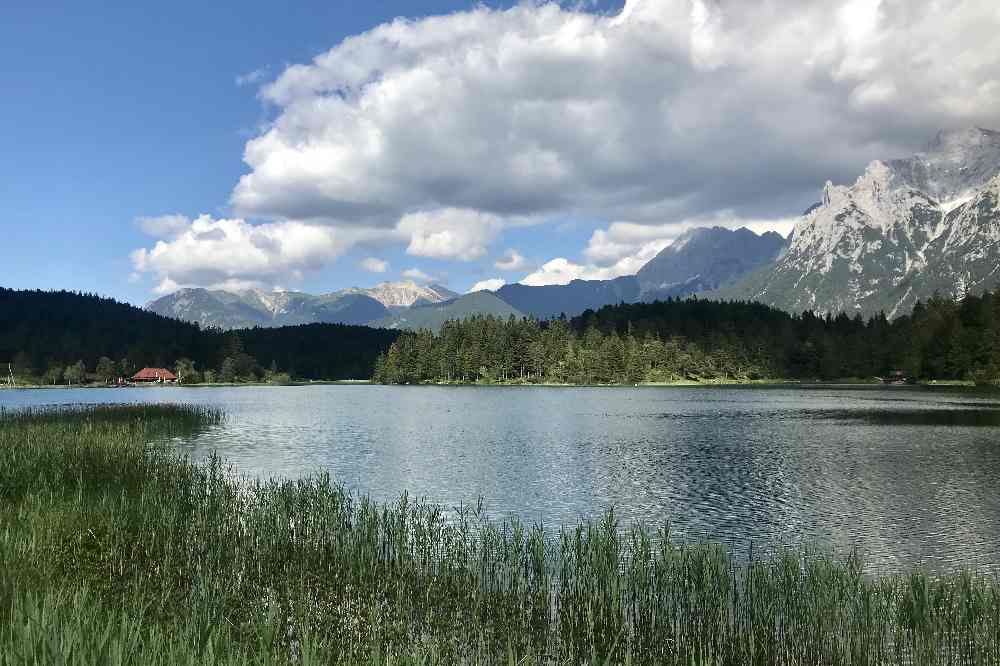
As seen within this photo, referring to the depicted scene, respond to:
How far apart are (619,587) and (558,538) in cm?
994

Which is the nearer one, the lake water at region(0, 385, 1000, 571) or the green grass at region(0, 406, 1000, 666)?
the green grass at region(0, 406, 1000, 666)

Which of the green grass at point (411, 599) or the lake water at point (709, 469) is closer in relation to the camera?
the green grass at point (411, 599)

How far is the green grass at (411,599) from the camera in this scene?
13750mm

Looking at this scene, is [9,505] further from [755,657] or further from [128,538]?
[755,657]

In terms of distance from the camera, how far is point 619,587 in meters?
18.3

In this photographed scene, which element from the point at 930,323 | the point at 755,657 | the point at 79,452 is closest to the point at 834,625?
the point at 755,657

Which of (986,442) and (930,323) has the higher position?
(930,323)

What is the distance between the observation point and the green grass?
13.8 metres

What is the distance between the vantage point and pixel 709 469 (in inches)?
1971

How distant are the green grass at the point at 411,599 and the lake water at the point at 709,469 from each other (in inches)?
302

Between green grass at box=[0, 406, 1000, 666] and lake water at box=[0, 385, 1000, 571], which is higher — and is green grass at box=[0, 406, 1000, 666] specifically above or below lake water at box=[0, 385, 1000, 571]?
above

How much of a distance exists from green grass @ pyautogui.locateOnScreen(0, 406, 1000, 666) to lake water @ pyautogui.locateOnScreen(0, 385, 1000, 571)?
7674 millimetres

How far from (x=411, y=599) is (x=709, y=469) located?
118 ft

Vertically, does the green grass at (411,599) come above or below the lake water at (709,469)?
above
